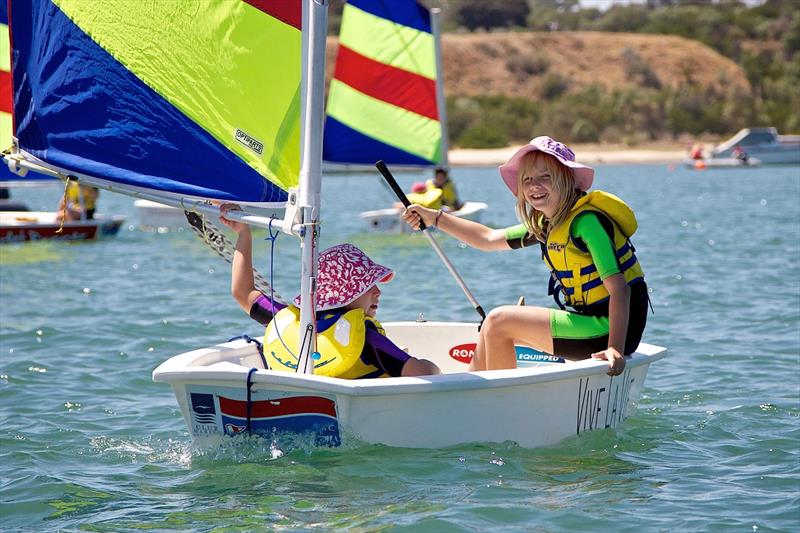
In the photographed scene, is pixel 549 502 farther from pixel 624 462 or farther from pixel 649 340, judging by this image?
pixel 649 340

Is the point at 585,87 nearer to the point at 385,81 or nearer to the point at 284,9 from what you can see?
the point at 385,81

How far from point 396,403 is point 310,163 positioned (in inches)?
36.1

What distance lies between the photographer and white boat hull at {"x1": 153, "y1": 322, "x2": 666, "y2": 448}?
4.30 meters

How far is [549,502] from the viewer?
4.12 meters

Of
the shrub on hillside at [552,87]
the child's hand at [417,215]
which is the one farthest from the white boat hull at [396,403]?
the shrub on hillside at [552,87]

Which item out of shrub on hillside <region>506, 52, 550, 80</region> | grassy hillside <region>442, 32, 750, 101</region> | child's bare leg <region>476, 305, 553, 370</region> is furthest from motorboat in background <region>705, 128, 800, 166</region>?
child's bare leg <region>476, 305, 553, 370</region>

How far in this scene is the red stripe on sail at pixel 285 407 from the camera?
4328 mm

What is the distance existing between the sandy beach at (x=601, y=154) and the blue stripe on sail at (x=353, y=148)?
31.8m

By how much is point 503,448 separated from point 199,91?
1.77 metres

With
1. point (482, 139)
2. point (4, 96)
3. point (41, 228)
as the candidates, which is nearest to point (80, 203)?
point (41, 228)

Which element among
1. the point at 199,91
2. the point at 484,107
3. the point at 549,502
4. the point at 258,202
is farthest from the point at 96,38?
the point at 484,107

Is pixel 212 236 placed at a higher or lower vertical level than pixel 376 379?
higher

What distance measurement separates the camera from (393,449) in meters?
4.47

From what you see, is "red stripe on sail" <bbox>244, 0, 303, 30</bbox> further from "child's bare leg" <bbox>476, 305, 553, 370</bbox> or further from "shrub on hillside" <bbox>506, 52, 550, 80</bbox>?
"shrub on hillside" <bbox>506, 52, 550, 80</bbox>
